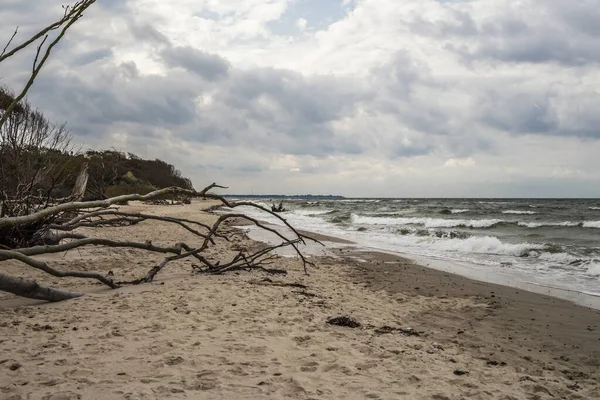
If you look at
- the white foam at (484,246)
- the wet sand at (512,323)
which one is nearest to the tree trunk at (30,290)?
the wet sand at (512,323)

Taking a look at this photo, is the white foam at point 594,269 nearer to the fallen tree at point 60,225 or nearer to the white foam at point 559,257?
the white foam at point 559,257

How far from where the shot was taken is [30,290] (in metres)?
4.78

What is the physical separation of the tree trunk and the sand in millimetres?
146

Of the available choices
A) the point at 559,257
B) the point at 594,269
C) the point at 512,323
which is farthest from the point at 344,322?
the point at 559,257

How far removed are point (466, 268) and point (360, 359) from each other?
7.50m

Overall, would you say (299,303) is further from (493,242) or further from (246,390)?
(493,242)

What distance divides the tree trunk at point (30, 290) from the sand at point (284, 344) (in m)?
0.15

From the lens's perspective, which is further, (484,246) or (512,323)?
(484,246)

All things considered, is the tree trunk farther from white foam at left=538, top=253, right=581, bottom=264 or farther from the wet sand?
white foam at left=538, top=253, right=581, bottom=264

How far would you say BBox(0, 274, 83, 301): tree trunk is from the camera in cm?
441

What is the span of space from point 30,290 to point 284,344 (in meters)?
2.98

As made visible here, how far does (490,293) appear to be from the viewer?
23.9ft

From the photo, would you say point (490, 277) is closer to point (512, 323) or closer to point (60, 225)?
point (512, 323)

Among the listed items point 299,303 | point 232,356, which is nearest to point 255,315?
point 299,303
